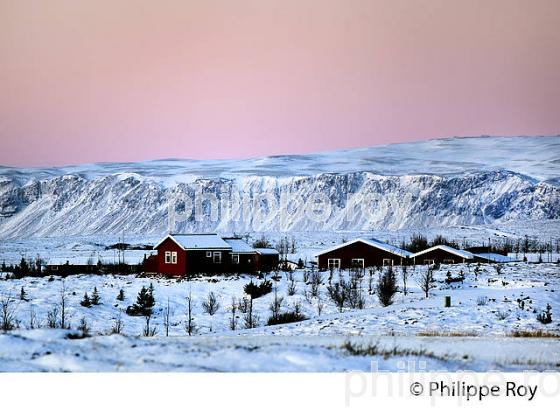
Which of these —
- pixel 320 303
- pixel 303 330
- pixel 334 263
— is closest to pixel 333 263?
pixel 334 263

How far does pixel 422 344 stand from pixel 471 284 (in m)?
11.8

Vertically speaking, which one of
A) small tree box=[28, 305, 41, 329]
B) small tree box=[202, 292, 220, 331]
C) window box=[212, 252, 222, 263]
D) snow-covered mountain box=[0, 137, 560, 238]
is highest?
snow-covered mountain box=[0, 137, 560, 238]

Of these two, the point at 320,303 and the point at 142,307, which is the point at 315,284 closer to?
the point at 320,303

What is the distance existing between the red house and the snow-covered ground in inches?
85.2

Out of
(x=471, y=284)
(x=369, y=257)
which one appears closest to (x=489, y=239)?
(x=369, y=257)

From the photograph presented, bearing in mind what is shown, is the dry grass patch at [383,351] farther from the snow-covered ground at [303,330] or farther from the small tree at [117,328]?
the small tree at [117,328]

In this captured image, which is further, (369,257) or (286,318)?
(369,257)

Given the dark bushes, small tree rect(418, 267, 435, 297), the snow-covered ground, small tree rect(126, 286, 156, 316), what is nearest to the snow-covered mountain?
the snow-covered ground

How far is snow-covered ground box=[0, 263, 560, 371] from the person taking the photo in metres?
7.26

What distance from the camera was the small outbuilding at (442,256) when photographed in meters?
26.4

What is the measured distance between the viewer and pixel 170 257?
89.5 feet

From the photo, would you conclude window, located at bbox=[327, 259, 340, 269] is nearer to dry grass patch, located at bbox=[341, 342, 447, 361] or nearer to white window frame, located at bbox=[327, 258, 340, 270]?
white window frame, located at bbox=[327, 258, 340, 270]

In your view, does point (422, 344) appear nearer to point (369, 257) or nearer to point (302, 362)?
point (302, 362)
